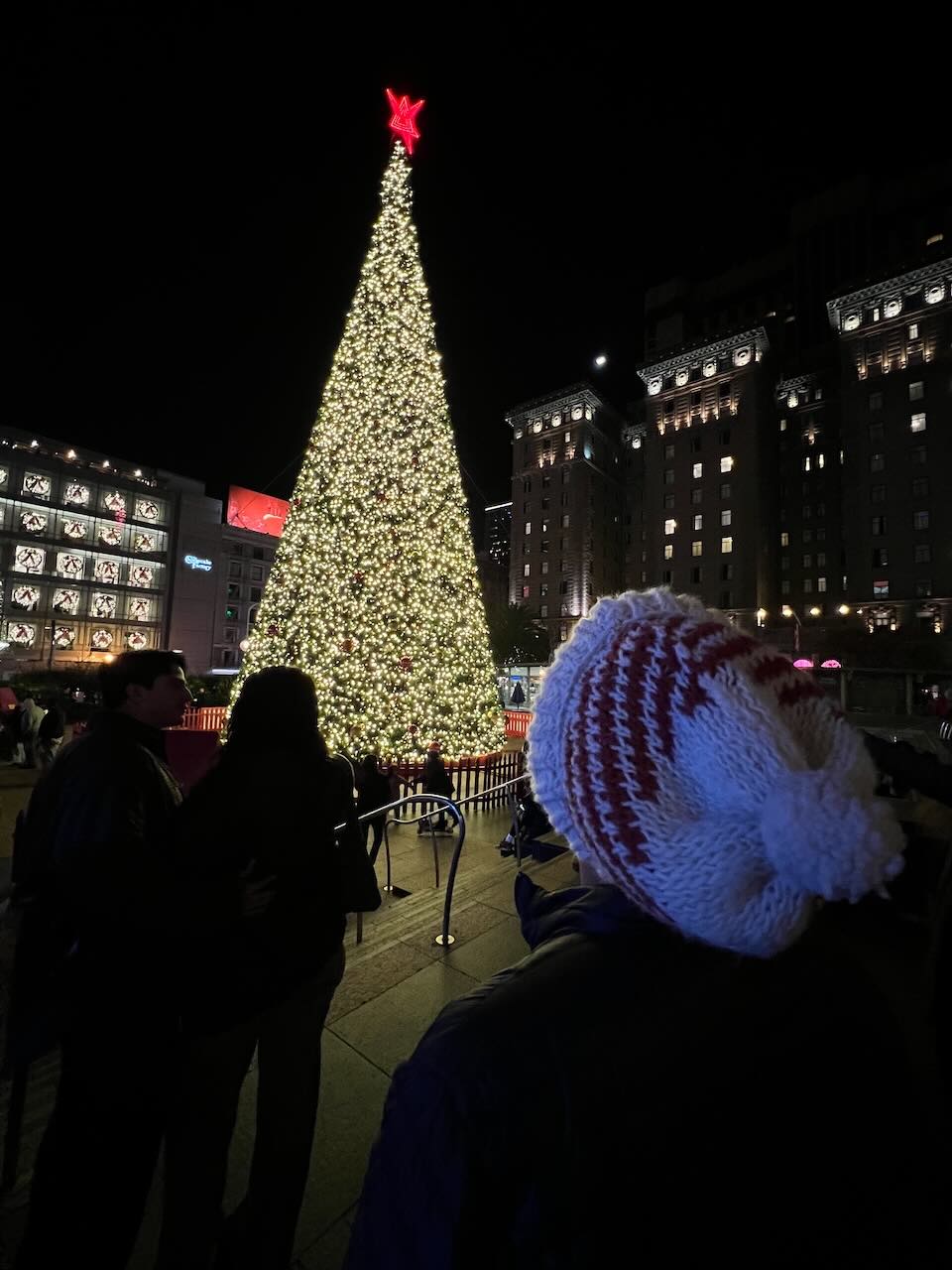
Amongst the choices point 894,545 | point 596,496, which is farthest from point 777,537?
point 596,496

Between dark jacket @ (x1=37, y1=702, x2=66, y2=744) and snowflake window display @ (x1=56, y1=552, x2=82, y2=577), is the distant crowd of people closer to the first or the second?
dark jacket @ (x1=37, y1=702, x2=66, y2=744)

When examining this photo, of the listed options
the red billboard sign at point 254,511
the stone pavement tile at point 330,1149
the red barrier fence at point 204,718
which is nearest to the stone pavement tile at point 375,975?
the stone pavement tile at point 330,1149

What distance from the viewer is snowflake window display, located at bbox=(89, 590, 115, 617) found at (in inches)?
2153

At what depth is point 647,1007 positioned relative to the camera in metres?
0.85

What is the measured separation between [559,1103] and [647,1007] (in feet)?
0.60

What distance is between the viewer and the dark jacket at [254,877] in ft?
Result: 6.37

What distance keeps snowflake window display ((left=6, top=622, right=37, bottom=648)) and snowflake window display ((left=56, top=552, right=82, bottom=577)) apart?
5.81 metres

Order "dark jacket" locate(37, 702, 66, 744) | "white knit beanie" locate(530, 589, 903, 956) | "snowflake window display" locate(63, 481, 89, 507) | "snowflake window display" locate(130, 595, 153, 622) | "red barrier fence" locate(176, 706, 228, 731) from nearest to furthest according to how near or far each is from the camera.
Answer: "white knit beanie" locate(530, 589, 903, 956), "dark jacket" locate(37, 702, 66, 744), "red barrier fence" locate(176, 706, 228, 731), "snowflake window display" locate(63, 481, 89, 507), "snowflake window display" locate(130, 595, 153, 622)

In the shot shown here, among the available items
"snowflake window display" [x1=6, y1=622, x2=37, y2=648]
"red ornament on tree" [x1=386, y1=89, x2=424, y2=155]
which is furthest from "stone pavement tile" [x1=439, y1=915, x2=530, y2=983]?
"snowflake window display" [x1=6, y1=622, x2=37, y2=648]

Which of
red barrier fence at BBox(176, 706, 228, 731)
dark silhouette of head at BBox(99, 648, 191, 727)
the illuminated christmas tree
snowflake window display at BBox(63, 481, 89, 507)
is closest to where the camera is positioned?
dark silhouette of head at BBox(99, 648, 191, 727)

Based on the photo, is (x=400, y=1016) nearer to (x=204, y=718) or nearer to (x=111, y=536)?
(x=204, y=718)

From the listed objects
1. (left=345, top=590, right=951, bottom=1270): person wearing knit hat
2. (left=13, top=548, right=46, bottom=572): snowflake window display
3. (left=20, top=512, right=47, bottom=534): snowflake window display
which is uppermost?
(left=20, top=512, right=47, bottom=534): snowflake window display

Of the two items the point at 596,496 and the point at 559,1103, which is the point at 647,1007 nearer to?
the point at 559,1103

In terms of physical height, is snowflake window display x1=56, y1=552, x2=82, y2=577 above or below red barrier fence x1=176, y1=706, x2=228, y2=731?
above
